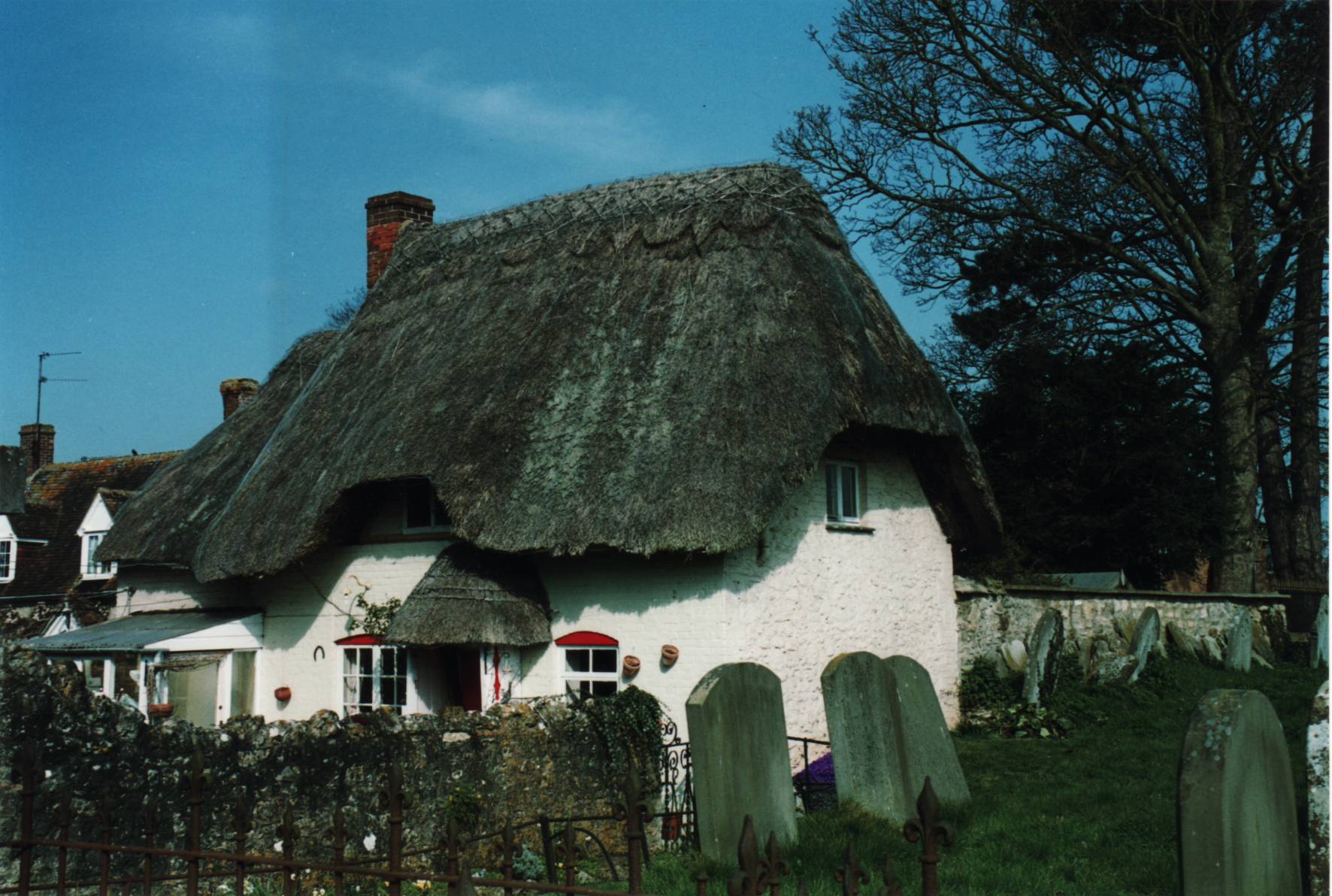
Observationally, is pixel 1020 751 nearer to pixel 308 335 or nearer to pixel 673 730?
pixel 673 730

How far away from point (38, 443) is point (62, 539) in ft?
17.3

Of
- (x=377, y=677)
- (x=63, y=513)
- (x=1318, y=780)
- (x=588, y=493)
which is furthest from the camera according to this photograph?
(x=63, y=513)

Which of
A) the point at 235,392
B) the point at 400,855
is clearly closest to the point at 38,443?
the point at 235,392

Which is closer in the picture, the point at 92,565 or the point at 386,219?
the point at 386,219

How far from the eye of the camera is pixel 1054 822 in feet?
31.8

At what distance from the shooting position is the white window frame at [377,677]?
48.6 feet

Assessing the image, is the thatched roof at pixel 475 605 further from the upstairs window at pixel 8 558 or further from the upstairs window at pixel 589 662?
the upstairs window at pixel 8 558

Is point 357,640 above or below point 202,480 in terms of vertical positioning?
below

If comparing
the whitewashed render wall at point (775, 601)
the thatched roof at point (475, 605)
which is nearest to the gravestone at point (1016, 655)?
the whitewashed render wall at point (775, 601)

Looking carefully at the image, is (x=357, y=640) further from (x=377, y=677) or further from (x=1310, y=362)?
(x=1310, y=362)

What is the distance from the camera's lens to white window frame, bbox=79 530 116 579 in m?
27.0

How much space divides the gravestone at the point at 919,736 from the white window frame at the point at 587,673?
4363mm

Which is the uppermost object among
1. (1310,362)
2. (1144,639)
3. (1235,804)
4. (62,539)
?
(1310,362)

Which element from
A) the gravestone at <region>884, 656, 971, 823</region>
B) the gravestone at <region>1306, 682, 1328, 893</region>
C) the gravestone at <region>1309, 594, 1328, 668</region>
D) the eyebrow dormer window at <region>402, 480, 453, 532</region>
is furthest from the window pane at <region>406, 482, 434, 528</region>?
the gravestone at <region>1309, 594, 1328, 668</region>
